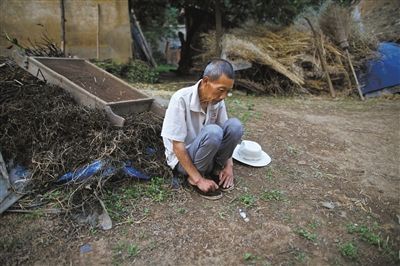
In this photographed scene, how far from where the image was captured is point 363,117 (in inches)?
213

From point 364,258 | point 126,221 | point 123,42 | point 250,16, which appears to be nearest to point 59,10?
point 123,42

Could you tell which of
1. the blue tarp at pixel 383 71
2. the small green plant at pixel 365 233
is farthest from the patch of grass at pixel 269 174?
the blue tarp at pixel 383 71

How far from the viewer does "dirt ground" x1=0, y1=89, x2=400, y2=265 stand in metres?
2.00

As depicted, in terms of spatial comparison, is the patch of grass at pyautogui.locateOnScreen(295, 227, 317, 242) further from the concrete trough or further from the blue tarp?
the blue tarp

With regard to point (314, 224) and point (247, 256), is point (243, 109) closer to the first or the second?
point (314, 224)

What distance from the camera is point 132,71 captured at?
7629 mm

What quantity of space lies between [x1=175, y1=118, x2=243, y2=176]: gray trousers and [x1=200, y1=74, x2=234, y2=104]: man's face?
0.70ft

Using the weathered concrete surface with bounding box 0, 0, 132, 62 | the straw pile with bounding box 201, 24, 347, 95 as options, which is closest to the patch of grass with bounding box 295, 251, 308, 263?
the straw pile with bounding box 201, 24, 347, 95

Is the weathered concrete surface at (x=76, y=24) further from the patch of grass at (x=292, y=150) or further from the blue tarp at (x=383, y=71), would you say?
the blue tarp at (x=383, y=71)

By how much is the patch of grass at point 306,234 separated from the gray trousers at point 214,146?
791mm

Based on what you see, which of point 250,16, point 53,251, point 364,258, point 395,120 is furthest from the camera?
point 250,16

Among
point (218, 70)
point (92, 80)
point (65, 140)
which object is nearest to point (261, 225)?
point (218, 70)

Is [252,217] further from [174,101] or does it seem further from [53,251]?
[53,251]

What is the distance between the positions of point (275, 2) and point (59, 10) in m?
5.11
